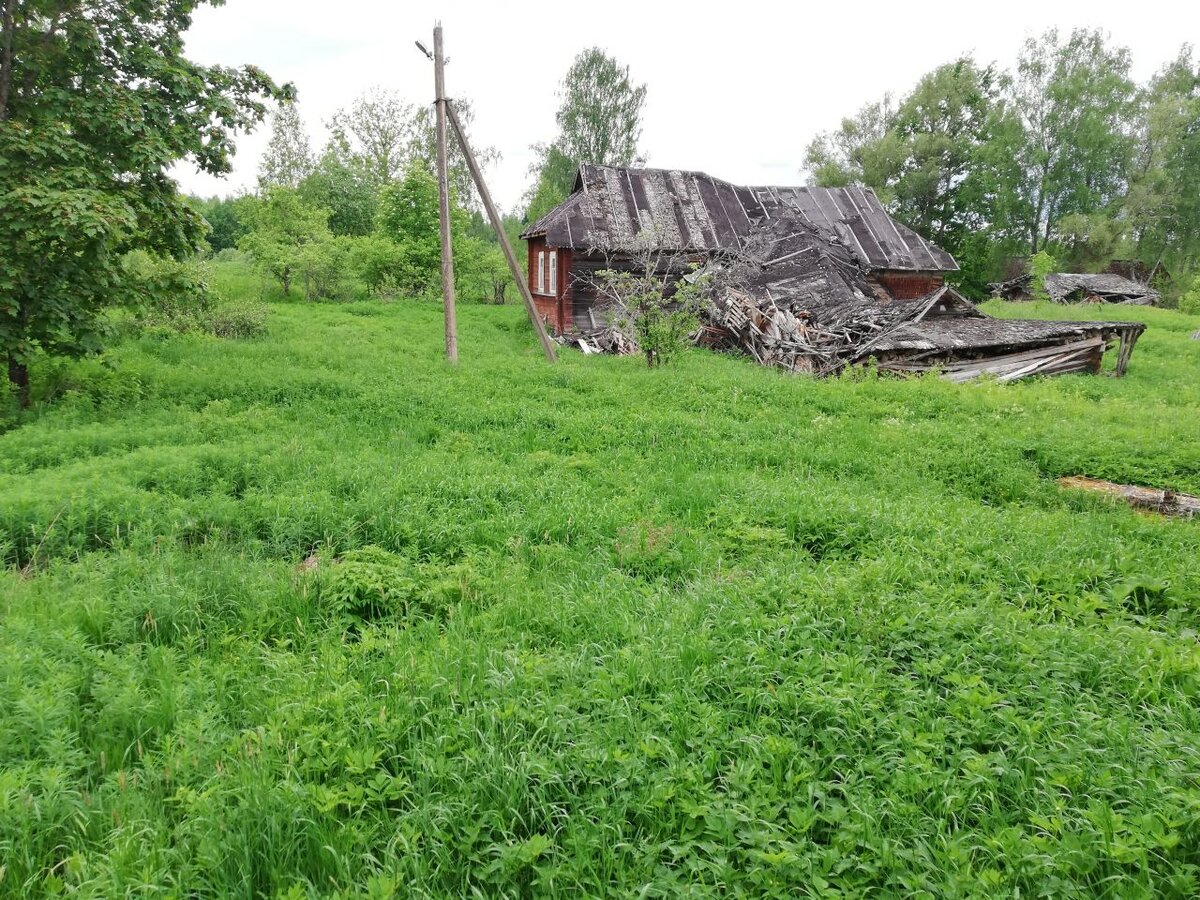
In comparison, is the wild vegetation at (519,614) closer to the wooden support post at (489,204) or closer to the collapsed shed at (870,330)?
the wooden support post at (489,204)

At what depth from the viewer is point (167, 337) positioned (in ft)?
45.8

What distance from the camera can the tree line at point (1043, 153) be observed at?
127ft

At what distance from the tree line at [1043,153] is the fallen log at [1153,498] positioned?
38400 mm

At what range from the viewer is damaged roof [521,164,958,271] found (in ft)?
70.6

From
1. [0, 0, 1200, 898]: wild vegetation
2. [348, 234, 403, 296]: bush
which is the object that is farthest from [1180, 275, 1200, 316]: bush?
[348, 234, 403, 296]: bush

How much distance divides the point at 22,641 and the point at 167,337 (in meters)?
12.5

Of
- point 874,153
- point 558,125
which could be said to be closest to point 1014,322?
point 874,153

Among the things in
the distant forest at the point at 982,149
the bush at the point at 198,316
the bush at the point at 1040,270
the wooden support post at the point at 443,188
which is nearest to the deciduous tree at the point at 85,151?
the wooden support post at the point at 443,188

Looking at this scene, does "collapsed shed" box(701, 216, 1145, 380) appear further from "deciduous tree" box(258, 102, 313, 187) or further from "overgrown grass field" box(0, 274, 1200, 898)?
"deciduous tree" box(258, 102, 313, 187)

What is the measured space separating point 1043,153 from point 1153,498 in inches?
1752

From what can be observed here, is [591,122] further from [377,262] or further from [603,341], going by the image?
[603,341]

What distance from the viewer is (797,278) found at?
62.9ft

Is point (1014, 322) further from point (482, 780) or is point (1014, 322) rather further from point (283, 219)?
point (283, 219)

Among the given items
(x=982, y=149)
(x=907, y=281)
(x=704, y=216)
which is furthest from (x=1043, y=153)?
(x=704, y=216)
